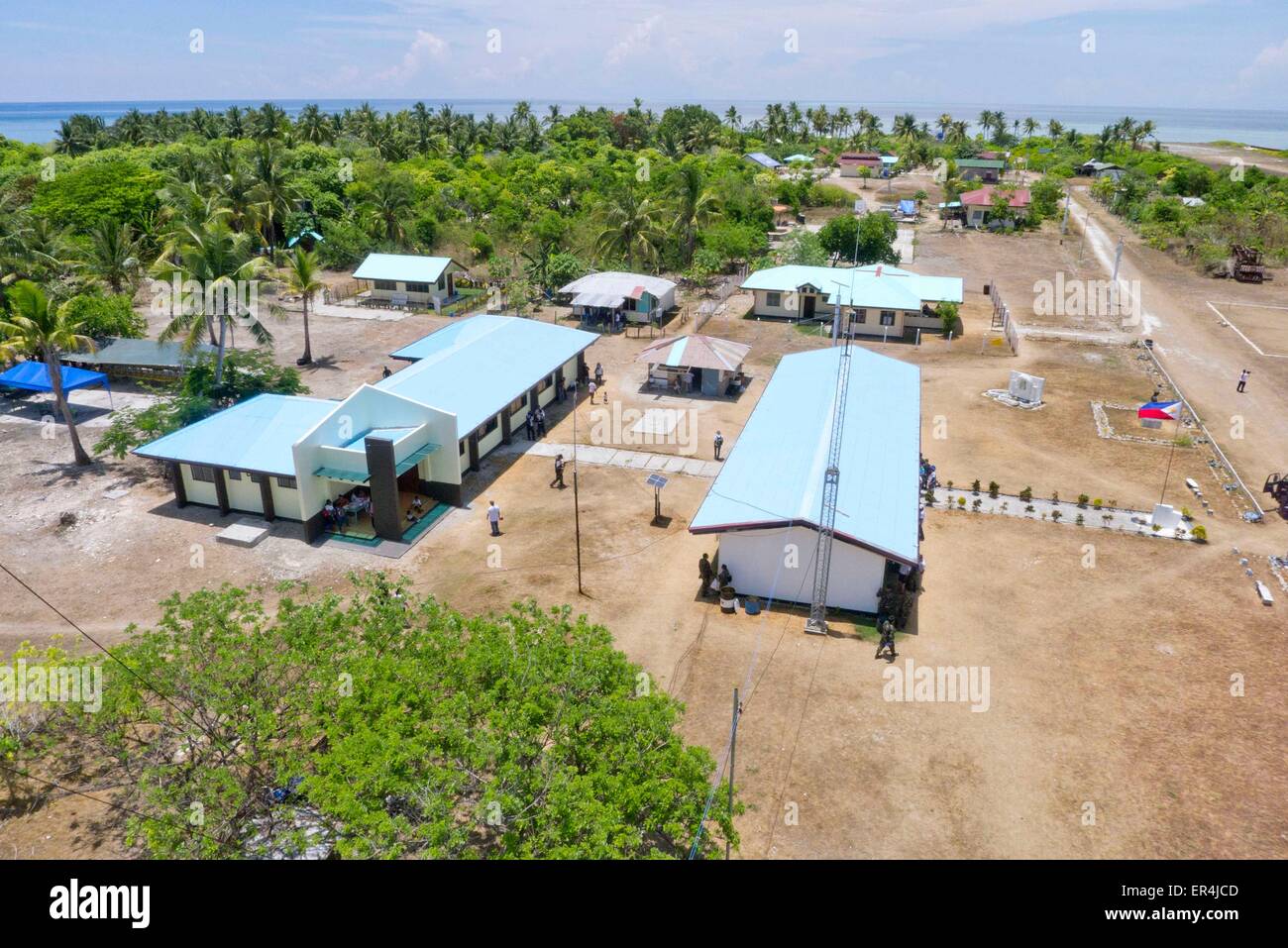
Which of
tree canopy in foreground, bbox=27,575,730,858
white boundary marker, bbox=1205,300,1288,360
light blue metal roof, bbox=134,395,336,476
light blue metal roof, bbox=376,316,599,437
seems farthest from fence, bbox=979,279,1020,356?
tree canopy in foreground, bbox=27,575,730,858

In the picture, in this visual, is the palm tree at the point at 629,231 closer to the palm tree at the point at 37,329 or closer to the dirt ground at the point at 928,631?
the dirt ground at the point at 928,631

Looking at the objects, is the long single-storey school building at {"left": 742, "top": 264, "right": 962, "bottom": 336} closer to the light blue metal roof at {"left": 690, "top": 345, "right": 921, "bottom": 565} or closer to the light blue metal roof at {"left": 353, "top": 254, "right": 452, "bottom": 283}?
the light blue metal roof at {"left": 690, "top": 345, "right": 921, "bottom": 565}

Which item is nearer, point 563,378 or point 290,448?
point 290,448

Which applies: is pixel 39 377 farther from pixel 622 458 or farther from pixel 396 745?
pixel 396 745

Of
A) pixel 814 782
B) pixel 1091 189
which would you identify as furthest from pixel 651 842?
pixel 1091 189

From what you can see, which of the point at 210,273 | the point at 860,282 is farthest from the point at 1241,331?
the point at 210,273

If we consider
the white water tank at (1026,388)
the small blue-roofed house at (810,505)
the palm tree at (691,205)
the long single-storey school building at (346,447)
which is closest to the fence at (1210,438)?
the white water tank at (1026,388)

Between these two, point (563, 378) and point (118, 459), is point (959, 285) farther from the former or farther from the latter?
point (118, 459)
